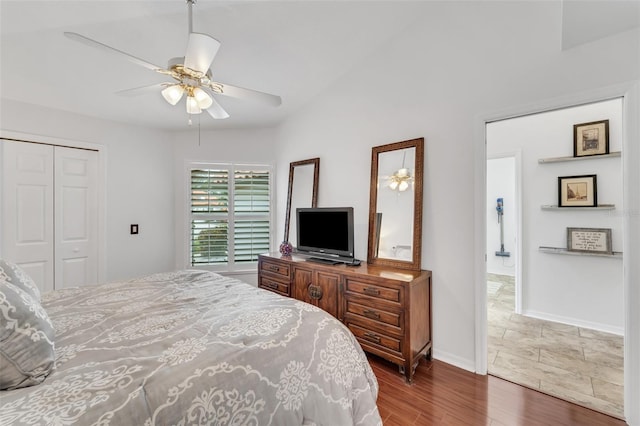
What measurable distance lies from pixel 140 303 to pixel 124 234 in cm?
246

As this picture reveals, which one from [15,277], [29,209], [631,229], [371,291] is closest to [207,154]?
[29,209]

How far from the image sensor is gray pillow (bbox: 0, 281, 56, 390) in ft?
2.85

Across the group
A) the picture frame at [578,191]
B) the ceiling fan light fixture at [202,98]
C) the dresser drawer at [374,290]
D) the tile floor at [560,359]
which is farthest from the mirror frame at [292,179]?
the picture frame at [578,191]

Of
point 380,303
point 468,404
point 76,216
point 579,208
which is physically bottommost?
point 468,404

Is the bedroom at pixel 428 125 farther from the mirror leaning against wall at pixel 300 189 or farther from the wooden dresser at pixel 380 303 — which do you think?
the wooden dresser at pixel 380 303

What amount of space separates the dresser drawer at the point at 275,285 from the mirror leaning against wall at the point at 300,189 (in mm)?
396

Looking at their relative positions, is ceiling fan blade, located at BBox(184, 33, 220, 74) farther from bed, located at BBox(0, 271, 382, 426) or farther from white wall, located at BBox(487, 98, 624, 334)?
white wall, located at BBox(487, 98, 624, 334)

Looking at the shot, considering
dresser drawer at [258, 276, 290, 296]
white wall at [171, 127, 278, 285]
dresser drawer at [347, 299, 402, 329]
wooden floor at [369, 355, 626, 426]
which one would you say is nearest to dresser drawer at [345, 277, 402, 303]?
dresser drawer at [347, 299, 402, 329]

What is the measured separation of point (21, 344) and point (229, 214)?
10.6ft

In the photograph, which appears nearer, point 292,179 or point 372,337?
point 372,337

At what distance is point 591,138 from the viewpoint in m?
3.00

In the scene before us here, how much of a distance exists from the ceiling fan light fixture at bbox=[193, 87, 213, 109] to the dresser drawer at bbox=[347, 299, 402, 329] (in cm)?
199

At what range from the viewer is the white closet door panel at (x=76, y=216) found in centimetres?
312

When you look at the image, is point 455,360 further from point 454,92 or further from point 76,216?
point 76,216
